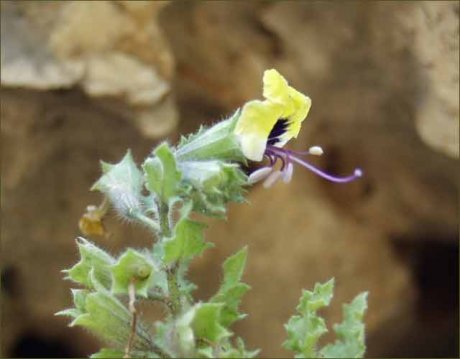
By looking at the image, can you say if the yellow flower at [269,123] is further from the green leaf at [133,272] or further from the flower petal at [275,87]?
the green leaf at [133,272]

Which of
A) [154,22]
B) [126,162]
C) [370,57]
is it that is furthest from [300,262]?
[126,162]

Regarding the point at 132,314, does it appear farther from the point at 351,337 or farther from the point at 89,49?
the point at 89,49

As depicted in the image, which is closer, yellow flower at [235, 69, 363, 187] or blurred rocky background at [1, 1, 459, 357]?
yellow flower at [235, 69, 363, 187]

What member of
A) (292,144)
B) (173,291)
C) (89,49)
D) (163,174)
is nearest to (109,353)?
(173,291)

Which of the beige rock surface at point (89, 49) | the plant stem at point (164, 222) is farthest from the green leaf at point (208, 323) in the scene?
the beige rock surface at point (89, 49)

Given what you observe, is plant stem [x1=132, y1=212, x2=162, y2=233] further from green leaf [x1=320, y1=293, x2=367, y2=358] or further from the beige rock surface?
the beige rock surface

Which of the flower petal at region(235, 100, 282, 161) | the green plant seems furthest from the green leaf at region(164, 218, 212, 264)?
the flower petal at region(235, 100, 282, 161)
